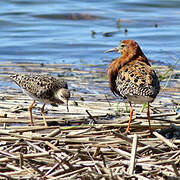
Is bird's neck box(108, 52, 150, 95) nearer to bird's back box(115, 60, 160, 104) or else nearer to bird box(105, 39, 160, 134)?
bird box(105, 39, 160, 134)

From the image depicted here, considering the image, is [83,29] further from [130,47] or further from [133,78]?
[133,78]

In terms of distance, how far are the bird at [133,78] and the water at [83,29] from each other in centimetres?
552

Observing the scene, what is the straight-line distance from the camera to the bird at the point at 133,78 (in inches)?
274

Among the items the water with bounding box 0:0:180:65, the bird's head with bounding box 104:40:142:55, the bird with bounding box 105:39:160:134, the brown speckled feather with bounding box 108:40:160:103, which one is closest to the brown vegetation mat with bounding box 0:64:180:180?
the bird with bounding box 105:39:160:134

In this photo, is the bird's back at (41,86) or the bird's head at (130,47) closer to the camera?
the bird's head at (130,47)

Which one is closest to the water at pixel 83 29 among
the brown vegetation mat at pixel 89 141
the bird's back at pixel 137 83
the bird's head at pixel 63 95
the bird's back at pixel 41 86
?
the brown vegetation mat at pixel 89 141

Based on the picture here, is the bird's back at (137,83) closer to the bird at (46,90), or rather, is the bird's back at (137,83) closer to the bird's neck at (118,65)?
the bird's neck at (118,65)

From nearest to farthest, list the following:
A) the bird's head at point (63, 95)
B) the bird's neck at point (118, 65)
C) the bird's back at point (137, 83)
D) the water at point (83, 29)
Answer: the bird's back at point (137, 83), the bird's neck at point (118, 65), the bird's head at point (63, 95), the water at point (83, 29)

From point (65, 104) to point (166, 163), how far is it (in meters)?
3.22

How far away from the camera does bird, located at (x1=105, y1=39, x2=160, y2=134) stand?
6949mm

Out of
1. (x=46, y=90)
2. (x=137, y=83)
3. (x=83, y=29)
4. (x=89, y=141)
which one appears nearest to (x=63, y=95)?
(x=46, y=90)

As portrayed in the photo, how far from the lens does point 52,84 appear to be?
8.26 meters

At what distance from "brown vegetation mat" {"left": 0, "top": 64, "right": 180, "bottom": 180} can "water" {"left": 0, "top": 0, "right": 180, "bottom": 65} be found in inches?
188

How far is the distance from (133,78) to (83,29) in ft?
36.4
